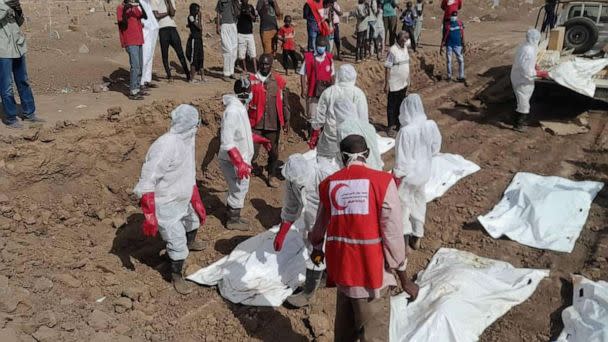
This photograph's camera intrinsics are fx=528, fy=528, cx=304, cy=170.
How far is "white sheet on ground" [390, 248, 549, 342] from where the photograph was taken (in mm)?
4160

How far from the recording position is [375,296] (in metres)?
3.34

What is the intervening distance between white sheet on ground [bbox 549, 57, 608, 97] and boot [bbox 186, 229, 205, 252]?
6511 millimetres

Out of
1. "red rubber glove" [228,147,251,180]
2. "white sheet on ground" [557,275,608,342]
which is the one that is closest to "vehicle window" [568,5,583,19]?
"white sheet on ground" [557,275,608,342]

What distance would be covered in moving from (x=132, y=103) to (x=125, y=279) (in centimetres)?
335

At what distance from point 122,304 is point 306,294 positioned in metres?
1.58

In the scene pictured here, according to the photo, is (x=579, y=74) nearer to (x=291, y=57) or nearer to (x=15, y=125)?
(x=291, y=57)

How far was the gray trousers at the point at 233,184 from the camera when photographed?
579 centimetres

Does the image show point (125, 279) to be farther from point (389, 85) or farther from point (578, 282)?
point (389, 85)

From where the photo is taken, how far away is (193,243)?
18.0 ft

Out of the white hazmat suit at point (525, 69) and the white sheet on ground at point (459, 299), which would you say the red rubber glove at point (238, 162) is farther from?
the white hazmat suit at point (525, 69)

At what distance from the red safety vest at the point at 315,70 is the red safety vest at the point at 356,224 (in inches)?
181

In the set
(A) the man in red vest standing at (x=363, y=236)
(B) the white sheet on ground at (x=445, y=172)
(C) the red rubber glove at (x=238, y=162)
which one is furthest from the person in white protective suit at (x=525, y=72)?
(A) the man in red vest standing at (x=363, y=236)

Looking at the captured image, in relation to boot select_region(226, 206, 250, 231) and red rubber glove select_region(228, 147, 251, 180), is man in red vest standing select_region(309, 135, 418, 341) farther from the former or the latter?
boot select_region(226, 206, 250, 231)

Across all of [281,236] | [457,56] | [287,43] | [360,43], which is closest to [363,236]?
[281,236]
